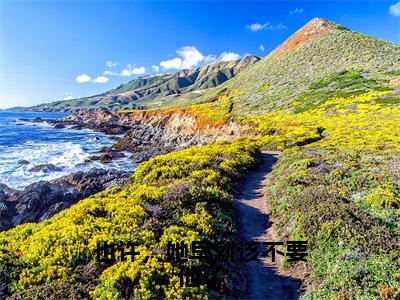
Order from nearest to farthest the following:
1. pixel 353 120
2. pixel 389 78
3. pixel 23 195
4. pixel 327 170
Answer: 1. pixel 327 170
2. pixel 23 195
3. pixel 353 120
4. pixel 389 78

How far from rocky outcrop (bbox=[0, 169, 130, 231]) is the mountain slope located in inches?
1943

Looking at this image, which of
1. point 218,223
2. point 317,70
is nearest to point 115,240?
point 218,223

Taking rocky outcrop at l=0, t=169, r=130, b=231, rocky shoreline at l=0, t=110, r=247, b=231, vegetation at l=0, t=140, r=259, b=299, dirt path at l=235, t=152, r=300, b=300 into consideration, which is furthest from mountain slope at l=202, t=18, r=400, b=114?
vegetation at l=0, t=140, r=259, b=299

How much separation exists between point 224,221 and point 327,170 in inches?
457

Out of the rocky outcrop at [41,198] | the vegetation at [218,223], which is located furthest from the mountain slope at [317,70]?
the rocky outcrop at [41,198]

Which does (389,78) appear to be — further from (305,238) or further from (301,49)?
(305,238)

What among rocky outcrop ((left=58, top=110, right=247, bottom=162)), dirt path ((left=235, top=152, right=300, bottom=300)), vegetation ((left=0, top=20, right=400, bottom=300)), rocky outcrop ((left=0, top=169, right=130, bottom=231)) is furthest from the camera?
rocky outcrop ((left=58, top=110, right=247, bottom=162))

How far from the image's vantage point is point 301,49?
110 m

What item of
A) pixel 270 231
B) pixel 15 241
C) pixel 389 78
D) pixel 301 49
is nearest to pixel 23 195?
pixel 15 241

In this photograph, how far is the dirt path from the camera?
12500 millimetres

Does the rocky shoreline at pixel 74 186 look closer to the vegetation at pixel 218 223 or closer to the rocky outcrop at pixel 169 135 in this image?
the rocky outcrop at pixel 169 135

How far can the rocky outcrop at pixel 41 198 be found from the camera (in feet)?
98.1

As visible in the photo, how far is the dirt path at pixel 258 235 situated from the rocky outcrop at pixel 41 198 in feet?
62.4

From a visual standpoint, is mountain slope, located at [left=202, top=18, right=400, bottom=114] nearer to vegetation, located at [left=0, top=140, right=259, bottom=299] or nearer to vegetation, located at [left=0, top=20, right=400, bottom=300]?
vegetation, located at [left=0, top=20, right=400, bottom=300]
